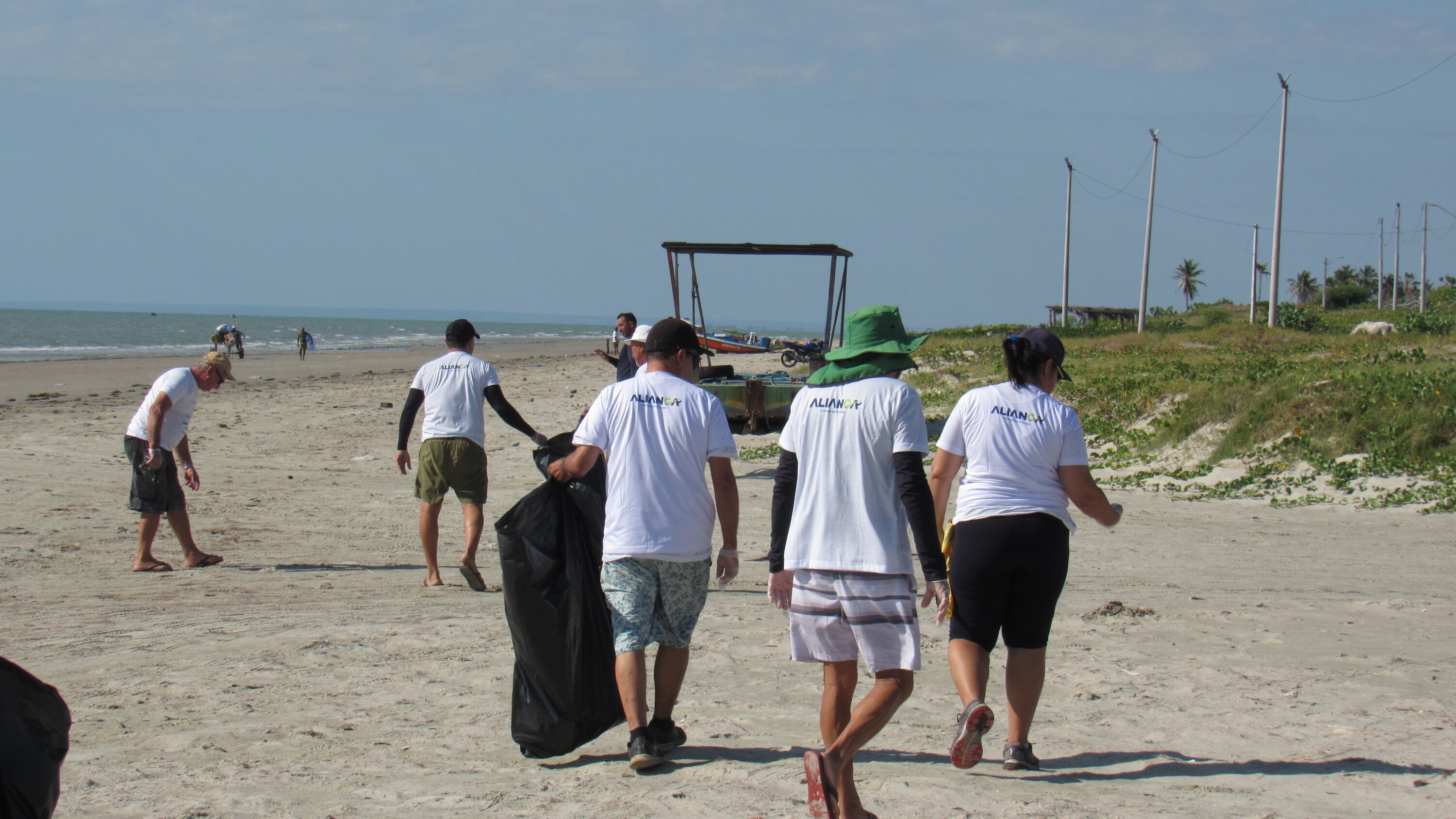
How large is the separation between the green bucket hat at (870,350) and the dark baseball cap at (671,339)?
0.56 m

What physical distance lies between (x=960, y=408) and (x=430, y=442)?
3719 millimetres

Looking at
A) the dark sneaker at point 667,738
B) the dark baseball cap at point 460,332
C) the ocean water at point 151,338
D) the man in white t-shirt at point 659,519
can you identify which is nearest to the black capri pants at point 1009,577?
the man in white t-shirt at point 659,519

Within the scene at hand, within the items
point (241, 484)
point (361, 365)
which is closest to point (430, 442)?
point (241, 484)

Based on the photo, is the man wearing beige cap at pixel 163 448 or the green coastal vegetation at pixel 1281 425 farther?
the green coastal vegetation at pixel 1281 425

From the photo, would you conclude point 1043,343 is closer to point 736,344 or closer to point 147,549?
point 147,549

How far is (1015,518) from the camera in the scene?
3.57 metres

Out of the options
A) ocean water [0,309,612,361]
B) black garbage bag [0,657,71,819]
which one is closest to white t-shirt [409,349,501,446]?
black garbage bag [0,657,71,819]

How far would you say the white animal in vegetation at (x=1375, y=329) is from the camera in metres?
27.3

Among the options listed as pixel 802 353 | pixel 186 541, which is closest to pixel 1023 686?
pixel 186 541

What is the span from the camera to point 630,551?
12.1 feet

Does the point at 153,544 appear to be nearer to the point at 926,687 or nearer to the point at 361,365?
the point at 926,687

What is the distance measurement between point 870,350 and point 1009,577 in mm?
906

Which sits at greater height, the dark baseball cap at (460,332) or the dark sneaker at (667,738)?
the dark baseball cap at (460,332)

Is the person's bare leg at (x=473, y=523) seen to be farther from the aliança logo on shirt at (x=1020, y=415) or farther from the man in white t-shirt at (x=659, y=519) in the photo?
the aliança logo on shirt at (x=1020, y=415)
